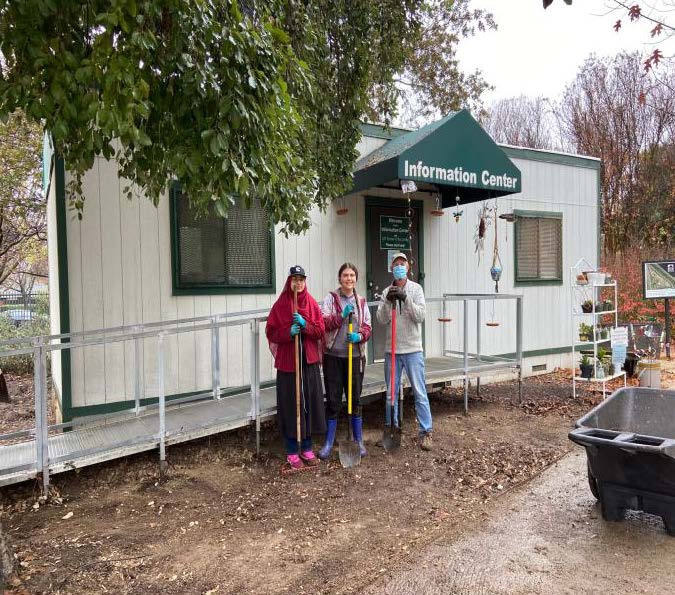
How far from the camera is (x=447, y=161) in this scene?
597 cm

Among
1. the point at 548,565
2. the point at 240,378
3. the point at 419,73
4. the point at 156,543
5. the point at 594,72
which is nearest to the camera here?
the point at 548,565

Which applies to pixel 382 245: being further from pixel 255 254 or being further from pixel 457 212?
pixel 255 254

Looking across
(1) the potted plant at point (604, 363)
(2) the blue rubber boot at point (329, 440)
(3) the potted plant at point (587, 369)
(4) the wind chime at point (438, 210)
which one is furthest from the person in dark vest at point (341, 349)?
(1) the potted plant at point (604, 363)

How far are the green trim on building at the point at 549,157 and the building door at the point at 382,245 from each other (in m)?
2.01

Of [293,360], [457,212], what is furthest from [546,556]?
[457,212]

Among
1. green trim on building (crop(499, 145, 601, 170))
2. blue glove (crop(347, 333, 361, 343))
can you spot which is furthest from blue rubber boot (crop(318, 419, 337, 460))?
green trim on building (crop(499, 145, 601, 170))

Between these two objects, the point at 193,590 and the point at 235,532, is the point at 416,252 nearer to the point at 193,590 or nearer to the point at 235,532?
the point at 235,532

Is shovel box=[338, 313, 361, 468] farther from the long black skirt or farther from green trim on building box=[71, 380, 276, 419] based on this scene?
green trim on building box=[71, 380, 276, 419]

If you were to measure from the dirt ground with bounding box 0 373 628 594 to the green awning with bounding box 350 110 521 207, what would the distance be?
8.97 feet

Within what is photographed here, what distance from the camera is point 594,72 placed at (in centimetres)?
2084

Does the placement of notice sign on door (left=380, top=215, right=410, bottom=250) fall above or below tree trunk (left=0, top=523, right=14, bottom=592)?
above

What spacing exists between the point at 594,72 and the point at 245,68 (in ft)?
71.6

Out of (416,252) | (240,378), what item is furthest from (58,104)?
(416,252)

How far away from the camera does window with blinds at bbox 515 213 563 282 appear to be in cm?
858
